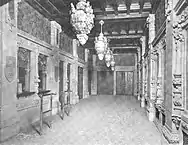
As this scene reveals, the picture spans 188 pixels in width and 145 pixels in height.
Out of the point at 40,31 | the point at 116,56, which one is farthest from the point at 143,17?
the point at 116,56

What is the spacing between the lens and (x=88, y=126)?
525 centimetres

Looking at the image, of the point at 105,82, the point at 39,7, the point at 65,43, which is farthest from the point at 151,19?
the point at 105,82

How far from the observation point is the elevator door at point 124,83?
16.4 meters

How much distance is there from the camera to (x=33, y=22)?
18.9ft

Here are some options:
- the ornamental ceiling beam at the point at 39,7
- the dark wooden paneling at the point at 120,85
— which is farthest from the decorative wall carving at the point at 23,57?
the dark wooden paneling at the point at 120,85

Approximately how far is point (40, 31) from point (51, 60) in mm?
1400

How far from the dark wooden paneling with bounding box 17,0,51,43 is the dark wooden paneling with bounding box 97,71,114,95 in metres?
10.1

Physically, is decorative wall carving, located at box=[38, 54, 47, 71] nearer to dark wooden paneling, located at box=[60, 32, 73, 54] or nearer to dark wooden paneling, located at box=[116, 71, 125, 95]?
dark wooden paneling, located at box=[60, 32, 73, 54]

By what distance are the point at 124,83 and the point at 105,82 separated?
1.84 metres

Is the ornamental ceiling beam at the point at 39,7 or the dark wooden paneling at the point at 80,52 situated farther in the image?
the dark wooden paneling at the point at 80,52

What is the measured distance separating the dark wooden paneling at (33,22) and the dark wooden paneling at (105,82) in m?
10.1

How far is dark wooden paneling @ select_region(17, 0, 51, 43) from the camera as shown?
5023 mm

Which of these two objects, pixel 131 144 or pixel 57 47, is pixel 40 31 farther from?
pixel 131 144

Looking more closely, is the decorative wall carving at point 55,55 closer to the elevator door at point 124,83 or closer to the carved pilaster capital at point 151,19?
the carved pilaster capital at point 151,19
